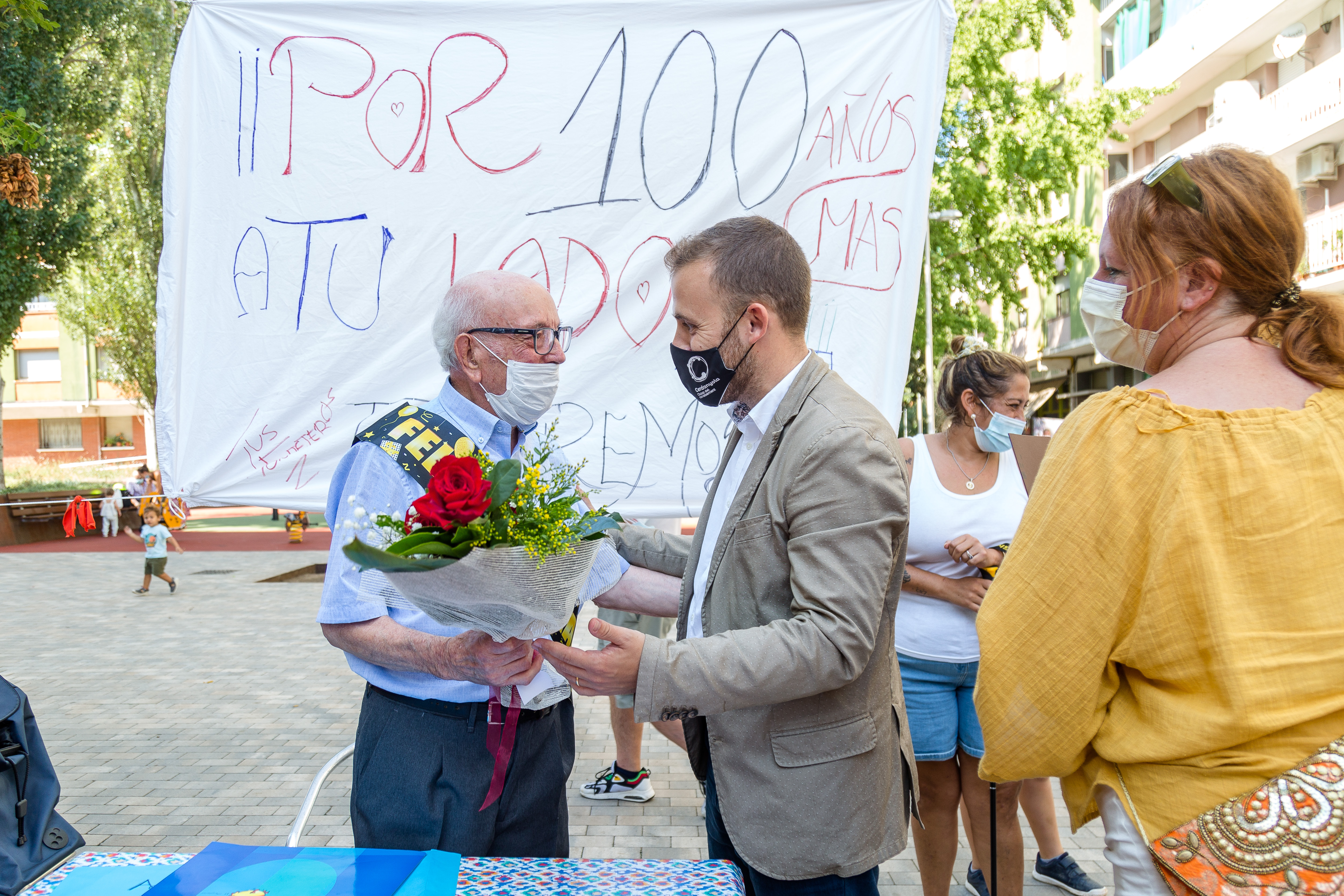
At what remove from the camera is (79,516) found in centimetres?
2056

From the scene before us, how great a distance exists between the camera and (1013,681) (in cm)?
146

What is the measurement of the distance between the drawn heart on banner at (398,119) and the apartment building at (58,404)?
4680cm

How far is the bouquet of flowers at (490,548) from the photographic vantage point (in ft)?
4.27

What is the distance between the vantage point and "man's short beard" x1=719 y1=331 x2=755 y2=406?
1.97 m

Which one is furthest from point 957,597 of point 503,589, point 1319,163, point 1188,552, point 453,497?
point 1319,163

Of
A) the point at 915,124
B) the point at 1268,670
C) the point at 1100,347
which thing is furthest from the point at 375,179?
the point at 1268,670

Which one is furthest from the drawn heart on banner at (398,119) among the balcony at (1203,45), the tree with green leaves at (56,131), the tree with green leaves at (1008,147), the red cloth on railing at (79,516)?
the balcony at (1203,45)

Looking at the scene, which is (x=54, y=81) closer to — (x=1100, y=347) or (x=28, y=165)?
(x=28, y=165)

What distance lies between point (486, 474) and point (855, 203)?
1.74 metres

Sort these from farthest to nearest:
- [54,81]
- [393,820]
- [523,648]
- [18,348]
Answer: [18,348], [54,81], [393,820], [523,648]

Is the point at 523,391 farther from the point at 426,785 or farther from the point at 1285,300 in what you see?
the point at 1285,300

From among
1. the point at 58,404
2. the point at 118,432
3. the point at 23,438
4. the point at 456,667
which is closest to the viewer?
the point at 456,667

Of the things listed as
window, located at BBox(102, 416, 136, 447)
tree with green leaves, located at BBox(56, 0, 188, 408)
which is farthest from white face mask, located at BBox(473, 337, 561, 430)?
window, located at BBox(102, 416, 136, 447)

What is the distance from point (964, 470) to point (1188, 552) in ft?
6.70
